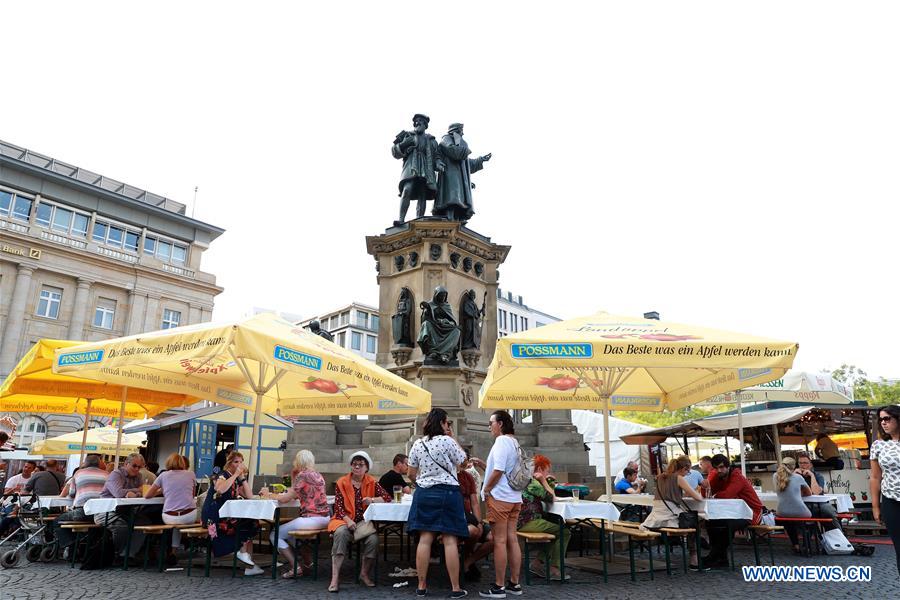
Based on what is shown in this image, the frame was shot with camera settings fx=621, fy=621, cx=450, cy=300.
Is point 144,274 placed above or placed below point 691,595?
above

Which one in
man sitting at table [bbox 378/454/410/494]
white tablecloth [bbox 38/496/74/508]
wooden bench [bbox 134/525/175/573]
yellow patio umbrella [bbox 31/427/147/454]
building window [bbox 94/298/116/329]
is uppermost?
building window [bbox 94/298/116/329]

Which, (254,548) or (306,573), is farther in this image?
(254,548)

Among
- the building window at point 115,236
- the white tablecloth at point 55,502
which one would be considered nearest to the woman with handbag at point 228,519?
the white tablecloth at point 55,502

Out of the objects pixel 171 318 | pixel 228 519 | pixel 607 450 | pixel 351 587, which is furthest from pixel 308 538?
pixel 171 318

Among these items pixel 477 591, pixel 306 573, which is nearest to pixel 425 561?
pixel 477 591

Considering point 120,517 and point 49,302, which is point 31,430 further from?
point 120,517

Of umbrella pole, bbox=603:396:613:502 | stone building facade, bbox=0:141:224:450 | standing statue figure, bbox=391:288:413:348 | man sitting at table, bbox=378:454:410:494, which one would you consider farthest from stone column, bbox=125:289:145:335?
umbrella pole, bbox=603:396:613:502

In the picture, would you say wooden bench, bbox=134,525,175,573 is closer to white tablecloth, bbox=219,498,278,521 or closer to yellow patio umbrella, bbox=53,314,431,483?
white tablecloth, bbox=219,498,278,521

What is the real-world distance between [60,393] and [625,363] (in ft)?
29.1

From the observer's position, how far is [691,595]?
564 cm

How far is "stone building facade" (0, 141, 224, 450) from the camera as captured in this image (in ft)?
123

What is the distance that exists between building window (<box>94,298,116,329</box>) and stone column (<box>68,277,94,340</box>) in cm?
101

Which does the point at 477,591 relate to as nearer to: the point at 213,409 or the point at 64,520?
the point at 64,520

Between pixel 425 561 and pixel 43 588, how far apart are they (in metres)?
3.67
